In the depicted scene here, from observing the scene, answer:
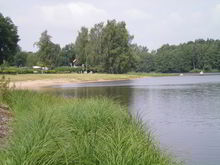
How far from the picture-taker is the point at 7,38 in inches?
2746

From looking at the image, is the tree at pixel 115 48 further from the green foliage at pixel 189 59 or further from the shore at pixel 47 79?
the green foliage at pixel 189 59

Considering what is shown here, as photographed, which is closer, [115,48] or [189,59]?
[115,48]

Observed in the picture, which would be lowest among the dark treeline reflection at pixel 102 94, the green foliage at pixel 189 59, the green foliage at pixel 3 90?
the dark treeline reflection at pixel 102 94

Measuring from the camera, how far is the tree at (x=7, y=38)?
69438 millimetres

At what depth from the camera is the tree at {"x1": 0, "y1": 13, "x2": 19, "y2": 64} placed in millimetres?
69438

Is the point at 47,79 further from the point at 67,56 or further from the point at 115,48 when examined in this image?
the point at 67,56

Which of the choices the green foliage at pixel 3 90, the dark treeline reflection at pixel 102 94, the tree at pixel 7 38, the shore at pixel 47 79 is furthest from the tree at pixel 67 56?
the green foliage at pixel 3 90

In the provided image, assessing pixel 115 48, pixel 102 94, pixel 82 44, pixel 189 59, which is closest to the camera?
pixel 102 94

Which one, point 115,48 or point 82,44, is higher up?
point 82,44

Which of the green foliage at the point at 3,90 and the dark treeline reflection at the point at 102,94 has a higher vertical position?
the green foliage at the point at 3,90

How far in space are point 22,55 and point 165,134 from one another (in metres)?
133

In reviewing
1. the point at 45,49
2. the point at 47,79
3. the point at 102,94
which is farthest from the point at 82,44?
the point at 102,94

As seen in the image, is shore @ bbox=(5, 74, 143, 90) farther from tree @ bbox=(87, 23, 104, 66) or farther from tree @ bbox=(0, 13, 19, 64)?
tree @ bbox=(87, 23, 104, 66)

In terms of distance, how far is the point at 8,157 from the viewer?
17.2 ft
